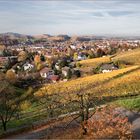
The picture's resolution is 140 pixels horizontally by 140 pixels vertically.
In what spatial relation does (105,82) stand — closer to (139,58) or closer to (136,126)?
(136,126)

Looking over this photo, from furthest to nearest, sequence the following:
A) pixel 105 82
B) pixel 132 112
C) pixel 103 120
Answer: pixel 105 82 < pixel 132 112 < pixel 103 120

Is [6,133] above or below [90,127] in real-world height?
below

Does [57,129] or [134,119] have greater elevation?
[134,119]

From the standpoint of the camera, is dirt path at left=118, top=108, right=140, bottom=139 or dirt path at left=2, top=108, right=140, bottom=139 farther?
dirt path at left=2, top=108, right=140, bottom=139

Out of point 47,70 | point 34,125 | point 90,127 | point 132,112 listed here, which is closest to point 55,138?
point 90,127

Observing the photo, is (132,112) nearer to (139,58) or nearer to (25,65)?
(139,58)

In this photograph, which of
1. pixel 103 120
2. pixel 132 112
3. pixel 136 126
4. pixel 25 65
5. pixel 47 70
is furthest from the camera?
pixel 25 65

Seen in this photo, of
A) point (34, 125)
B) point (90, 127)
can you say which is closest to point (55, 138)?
point (90, 127)

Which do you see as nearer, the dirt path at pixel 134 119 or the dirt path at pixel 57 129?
the dirt path at pixel 134 119

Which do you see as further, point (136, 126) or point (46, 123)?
point (46, 123)
